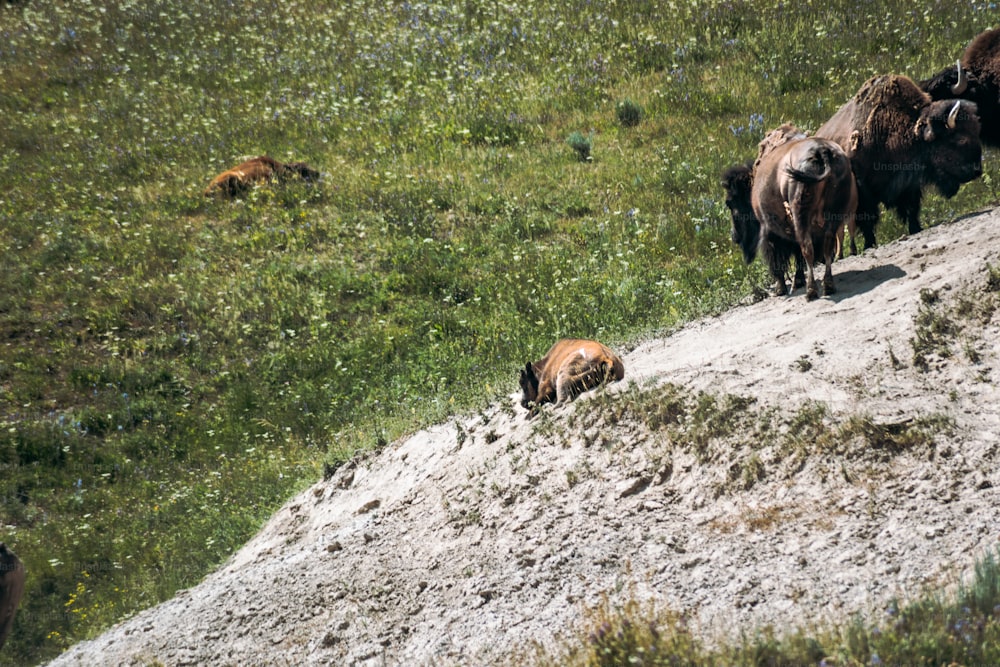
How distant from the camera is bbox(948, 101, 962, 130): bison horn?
1053cm

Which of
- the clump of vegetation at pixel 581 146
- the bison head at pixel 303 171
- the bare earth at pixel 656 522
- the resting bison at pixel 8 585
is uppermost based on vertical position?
the bison head at pixel 303 171

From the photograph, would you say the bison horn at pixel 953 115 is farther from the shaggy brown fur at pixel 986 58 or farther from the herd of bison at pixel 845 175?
the shaggy brown fur at pixel 986 58

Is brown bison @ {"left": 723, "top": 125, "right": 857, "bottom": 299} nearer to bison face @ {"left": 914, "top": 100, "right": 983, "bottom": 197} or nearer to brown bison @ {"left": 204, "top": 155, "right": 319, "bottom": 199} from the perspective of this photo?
bison face @ {"left": 914, "top": 100, "right": 983, "bottom": 197}

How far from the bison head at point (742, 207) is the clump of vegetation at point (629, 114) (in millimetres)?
7844

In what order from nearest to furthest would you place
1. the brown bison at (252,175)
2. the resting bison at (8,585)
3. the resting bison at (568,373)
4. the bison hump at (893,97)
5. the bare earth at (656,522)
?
1. the bare earth at (656,522)
2. the resting bison at (8,585)
3. the resting bison at (568,373)
4. the bison hump at (893,97)
5. the brown bison at (252,175)

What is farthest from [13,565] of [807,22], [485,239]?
[807,22]

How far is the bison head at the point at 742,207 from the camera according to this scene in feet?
34.6

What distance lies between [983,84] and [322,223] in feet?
32.5

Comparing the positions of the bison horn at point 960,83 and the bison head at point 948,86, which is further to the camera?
the bison head at point 948,86

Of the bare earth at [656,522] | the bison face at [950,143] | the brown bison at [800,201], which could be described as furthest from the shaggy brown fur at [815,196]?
the bison face at [950,143]

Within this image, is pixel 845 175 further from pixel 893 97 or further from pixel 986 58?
pixel 986 58

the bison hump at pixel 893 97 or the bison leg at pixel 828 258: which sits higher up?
the bison hump at pixel 893 97

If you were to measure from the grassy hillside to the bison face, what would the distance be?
1.97 m

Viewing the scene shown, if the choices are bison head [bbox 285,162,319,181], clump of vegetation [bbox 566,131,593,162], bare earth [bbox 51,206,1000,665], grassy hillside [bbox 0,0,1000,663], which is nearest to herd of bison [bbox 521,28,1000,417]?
bare earth [bbox 51,206,1000,665]
